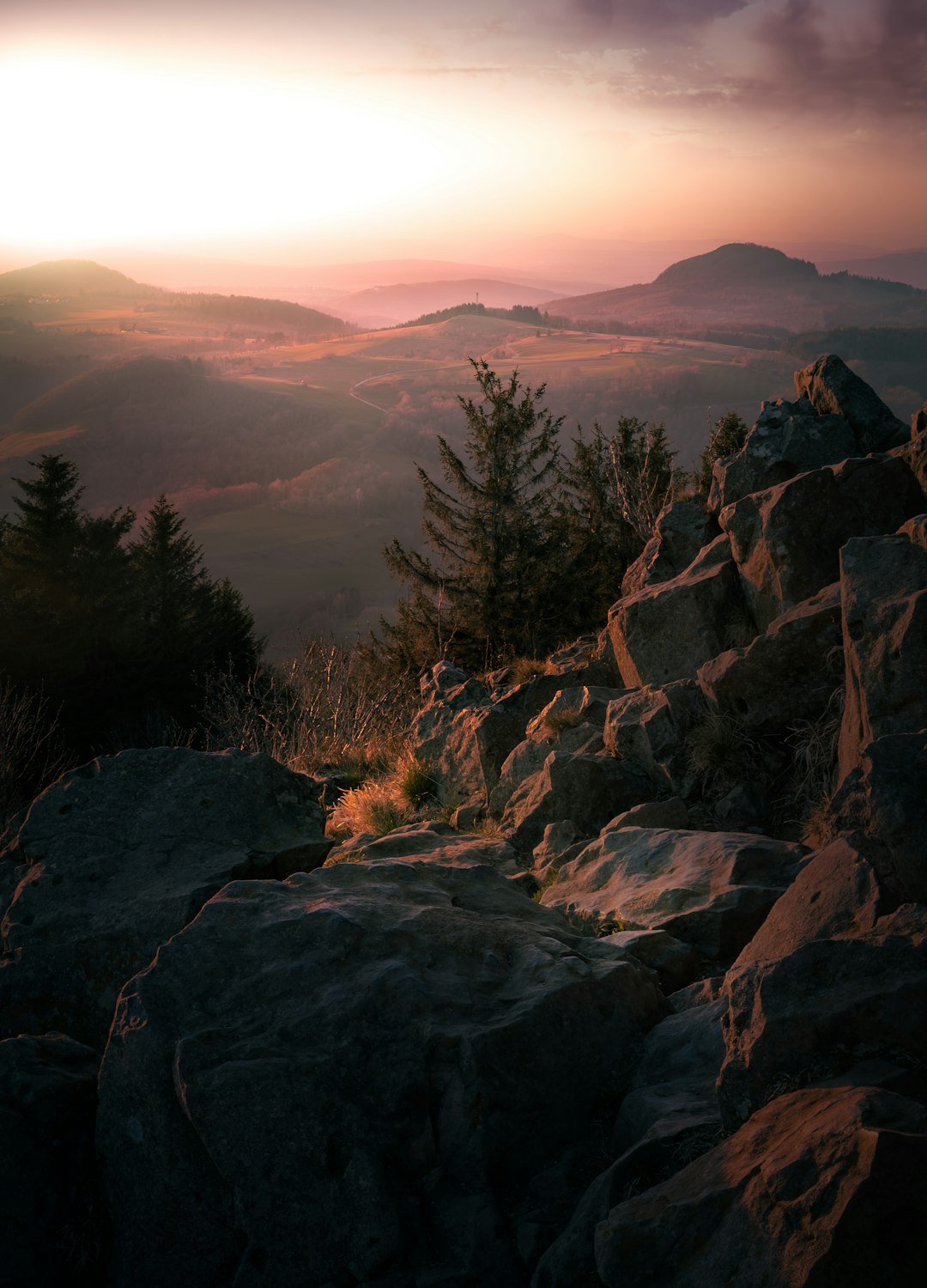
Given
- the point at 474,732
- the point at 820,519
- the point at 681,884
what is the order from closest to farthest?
the point at 681,884 → the point at 820,519 → the point at 474,732

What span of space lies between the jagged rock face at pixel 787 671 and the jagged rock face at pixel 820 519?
1.77 ft

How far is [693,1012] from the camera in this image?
149 inches

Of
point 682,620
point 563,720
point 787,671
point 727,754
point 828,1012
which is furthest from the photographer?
point 563,720

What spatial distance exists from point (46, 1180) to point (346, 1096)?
118 cm

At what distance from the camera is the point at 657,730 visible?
23.6ft

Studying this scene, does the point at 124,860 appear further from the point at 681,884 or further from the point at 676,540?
the point at 676,540

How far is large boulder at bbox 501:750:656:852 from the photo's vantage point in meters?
7.16

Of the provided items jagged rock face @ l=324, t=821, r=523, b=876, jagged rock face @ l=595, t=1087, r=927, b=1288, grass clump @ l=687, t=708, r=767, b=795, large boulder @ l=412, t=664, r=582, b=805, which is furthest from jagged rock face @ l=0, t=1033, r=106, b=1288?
large boulder @ l=412, t=664, r=582, b=805

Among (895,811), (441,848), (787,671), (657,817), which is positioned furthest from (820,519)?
(895,811)

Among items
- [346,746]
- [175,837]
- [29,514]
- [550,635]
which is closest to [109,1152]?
[175,837]

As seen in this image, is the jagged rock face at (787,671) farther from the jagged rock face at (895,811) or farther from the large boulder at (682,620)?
the jagged rock face at (895,811)

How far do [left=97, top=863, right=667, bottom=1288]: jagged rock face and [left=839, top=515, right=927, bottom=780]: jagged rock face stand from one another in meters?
2.05

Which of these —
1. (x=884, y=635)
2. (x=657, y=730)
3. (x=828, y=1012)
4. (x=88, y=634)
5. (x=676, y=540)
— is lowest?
(x=88, y=634)

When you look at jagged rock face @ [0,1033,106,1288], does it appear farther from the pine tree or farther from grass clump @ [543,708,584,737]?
the pine tree
